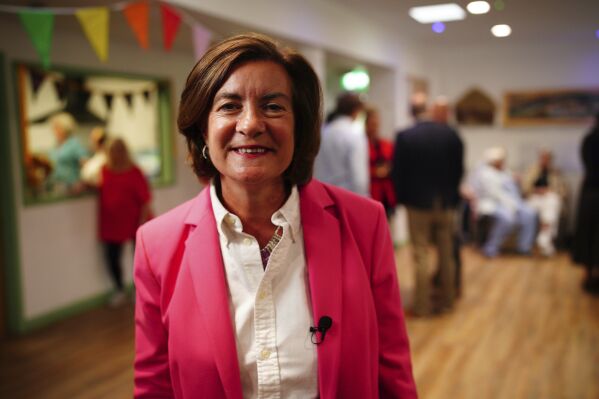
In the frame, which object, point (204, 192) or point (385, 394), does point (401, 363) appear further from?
point (204, 192)

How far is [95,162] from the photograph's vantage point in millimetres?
4453

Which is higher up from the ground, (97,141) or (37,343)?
(97,141)

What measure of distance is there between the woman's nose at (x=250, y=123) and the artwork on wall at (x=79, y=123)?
3.35 metres

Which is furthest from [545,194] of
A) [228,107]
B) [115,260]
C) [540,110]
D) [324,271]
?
[228,107]

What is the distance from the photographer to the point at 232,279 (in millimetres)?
1151

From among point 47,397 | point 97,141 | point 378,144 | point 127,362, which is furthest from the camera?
point 378,144

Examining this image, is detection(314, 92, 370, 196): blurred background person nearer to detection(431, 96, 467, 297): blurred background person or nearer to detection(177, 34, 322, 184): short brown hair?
detection(431, 96, 467, 297): blurred background person

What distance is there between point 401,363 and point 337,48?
12.6 ft

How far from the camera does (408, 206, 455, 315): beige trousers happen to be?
158 inches

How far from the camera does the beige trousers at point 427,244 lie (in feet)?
13.1

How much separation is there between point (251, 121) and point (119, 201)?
3513mm

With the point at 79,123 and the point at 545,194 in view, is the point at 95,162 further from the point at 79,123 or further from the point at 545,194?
the point at 545,194

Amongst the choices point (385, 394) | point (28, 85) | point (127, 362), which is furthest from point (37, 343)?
point (385, 394)

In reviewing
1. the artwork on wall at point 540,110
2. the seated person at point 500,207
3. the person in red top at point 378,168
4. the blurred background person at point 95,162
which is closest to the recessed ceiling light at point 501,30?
the person in red top at point 378,168
